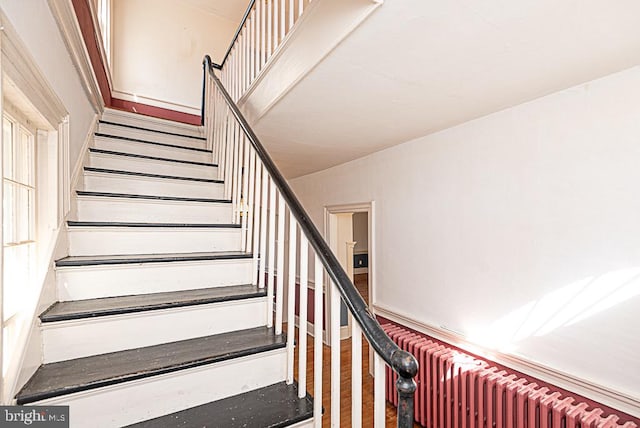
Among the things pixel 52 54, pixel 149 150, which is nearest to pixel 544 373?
pixel 52 54

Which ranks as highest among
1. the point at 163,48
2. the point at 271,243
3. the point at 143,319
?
the point at 163,48

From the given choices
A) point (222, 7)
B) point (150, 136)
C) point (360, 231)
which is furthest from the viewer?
point (360, 231)

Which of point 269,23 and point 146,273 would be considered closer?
point 146,273

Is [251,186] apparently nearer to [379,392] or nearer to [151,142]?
[379,392]

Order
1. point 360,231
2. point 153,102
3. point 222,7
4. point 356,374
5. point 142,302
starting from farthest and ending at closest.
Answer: point 360,231 → point 222,7 → point 153,102 → point 142,302 → point 356,374

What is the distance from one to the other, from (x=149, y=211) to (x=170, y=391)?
123cm

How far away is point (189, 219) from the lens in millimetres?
2221

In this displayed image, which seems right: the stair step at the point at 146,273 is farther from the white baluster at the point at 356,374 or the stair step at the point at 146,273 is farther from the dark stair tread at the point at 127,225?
the white baluster at the point at 356,374

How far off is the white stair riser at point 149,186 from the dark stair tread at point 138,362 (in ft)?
4.08

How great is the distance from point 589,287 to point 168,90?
5017 mm

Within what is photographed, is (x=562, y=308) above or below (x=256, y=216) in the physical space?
below

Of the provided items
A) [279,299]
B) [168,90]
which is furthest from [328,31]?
[168,90]

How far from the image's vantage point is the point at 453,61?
1.41 meters

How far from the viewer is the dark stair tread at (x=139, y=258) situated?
149 cm
